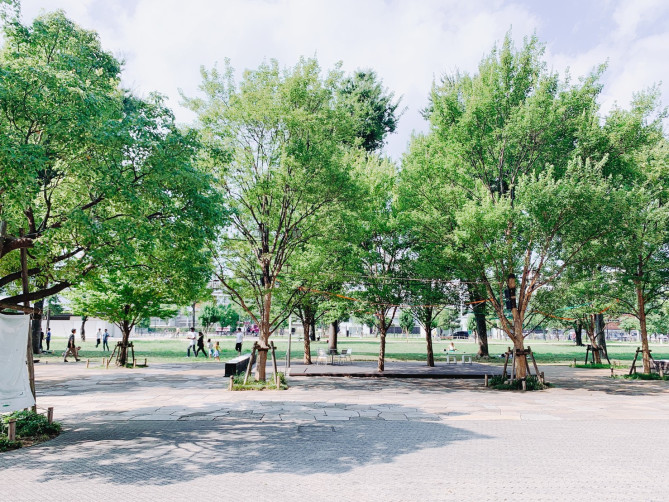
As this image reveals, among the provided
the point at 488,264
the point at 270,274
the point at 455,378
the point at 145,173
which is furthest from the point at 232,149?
the point at 455,378

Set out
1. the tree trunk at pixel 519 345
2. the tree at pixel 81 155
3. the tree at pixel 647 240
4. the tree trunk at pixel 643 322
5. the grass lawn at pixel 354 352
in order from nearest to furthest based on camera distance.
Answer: the tree at pixel 81 155, the tree trunk at pixel 519 345, the tree at pixel 647 240, the tree trunk at pixel 643 322, the grass lawn at pixel 354 352

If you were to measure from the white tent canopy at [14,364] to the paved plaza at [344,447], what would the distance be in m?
1.12

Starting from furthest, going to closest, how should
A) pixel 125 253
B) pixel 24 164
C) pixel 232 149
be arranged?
pixel 232 149 < pixel 125 253 < pixel 24 164

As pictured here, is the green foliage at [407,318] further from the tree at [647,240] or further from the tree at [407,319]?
the tree at [647,240]

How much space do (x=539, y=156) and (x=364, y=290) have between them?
9.63 m

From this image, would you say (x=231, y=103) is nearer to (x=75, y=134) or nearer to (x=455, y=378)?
(x=75, y=134)

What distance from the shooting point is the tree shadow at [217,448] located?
738 cm

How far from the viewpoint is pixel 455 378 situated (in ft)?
73.6

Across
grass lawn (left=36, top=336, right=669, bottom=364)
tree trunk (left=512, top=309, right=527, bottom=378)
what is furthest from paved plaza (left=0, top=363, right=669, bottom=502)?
grass lawn (left=36, top=336, right=669, bottom=364)

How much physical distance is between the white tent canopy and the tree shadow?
3.57ft

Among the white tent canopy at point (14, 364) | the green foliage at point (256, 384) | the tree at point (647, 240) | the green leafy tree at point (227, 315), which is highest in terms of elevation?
the tree at point (647, 240)

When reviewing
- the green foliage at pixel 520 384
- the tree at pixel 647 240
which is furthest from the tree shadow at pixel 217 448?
the tree at pixel 647 240

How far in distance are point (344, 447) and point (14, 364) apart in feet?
21.7

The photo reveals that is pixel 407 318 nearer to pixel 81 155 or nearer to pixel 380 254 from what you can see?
pixel 380 254
